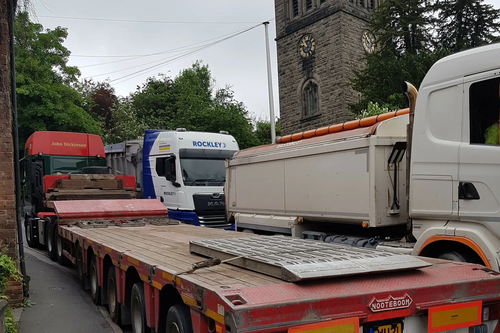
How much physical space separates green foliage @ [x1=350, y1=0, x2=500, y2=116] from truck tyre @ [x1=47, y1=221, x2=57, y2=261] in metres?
15.0

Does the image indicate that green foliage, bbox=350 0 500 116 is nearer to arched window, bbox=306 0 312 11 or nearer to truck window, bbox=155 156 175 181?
arched window, bbox=306 0 312 11

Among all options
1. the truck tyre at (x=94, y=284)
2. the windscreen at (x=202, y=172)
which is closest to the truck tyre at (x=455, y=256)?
the truck tyre at (x=94, y=284)

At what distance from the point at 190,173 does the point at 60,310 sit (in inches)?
256

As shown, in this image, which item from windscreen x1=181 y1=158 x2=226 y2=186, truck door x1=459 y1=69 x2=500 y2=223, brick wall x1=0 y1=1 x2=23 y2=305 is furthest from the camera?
windscreen x1=181 y1=158 x2=226 y2=186

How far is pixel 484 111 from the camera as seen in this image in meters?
5.11

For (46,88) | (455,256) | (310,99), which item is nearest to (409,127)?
(455,256)

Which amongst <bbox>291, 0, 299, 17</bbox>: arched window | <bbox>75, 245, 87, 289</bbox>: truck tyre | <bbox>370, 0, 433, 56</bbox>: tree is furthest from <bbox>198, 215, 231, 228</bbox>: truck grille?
<bbox>291, 0, 299, 17</bbox>: arched window

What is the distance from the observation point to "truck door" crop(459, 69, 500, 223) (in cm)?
486

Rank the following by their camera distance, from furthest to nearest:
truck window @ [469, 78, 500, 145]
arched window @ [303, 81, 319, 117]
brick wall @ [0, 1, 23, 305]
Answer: arched window @ [303, 81, 319, 117]
brick wall @ [0, 1, 23, 305]
truck window @ [469, 78, 500, 145]

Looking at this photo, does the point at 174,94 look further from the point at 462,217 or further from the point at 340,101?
the point at 462,217

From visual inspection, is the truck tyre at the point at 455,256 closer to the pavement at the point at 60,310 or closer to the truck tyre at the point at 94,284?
the pavement at the point at 60,310

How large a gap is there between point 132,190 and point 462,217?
365 inches

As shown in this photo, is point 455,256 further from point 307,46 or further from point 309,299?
point 307,46

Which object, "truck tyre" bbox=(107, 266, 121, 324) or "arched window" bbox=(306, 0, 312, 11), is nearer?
"truck tyre" bbox=(107, 266, 121, 324)
